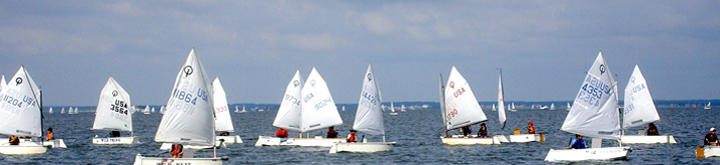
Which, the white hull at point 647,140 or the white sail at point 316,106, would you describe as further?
the white sail at point 316,106

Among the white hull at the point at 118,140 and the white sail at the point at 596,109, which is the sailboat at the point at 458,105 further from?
the white hull at the point at 118,140

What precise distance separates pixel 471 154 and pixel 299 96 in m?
14.8

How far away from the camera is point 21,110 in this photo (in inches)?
1882

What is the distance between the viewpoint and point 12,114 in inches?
1873

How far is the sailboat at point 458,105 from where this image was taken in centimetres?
5350

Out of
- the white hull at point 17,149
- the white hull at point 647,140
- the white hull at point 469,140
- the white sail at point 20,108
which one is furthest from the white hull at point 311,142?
the white hull at point 647,140

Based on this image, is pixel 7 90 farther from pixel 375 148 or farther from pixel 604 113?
pixel 604 113

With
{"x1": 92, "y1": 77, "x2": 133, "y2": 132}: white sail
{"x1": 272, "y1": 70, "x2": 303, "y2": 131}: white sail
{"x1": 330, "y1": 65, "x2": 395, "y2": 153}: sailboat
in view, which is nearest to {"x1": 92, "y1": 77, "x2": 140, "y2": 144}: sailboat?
{"x1": 92, "y1": 77, "x2": 133, "y2": 132}: white sail

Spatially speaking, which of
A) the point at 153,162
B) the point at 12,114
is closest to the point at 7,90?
the point at 12,114

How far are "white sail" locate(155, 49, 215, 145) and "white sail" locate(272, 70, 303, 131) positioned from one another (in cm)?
2142

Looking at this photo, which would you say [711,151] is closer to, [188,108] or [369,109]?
[369,109]

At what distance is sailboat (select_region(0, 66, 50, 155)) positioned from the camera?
155 feet

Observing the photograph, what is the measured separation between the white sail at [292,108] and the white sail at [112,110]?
10.6 meters

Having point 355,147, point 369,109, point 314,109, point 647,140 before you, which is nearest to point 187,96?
point 355,147
